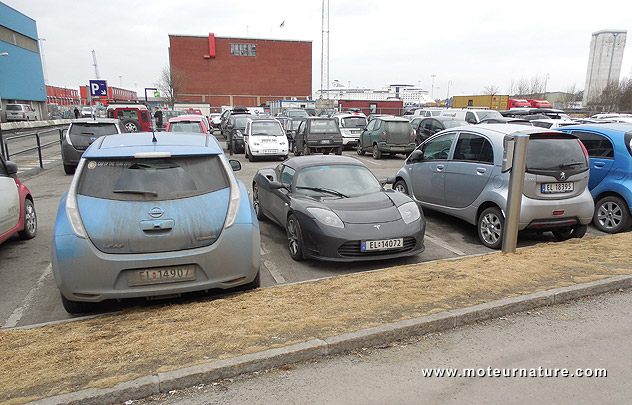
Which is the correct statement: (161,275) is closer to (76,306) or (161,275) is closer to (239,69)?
(76,306)

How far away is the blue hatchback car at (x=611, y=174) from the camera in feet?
23.0

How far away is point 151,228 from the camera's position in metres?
3.88

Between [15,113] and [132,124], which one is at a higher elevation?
[15,113]

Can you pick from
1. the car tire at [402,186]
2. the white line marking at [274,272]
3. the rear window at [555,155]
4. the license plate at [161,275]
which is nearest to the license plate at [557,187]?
the rear window at [555,155]

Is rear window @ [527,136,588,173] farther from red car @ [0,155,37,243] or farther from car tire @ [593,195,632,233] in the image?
red car @ [0,155,37,243]

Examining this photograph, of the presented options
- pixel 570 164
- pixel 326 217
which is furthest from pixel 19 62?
pixel 570 164

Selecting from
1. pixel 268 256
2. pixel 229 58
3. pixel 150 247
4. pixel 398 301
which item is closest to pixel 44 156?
pixel 268 256

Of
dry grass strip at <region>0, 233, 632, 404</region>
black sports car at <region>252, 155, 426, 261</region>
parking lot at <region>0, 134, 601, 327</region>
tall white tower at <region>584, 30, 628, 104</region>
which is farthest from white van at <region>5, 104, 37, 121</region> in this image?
tall white tower at <region>584, 30, 628, 104</region>

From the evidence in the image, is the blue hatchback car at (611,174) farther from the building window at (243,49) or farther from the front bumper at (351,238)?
the building window at (243,49)

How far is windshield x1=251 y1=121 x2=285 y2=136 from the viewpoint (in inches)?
714

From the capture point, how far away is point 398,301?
411 cm

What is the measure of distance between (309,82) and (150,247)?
3039 inches

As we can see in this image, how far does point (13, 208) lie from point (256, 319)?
188 inches

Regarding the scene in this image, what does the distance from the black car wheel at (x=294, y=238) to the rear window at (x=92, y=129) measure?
10116 millimetres
